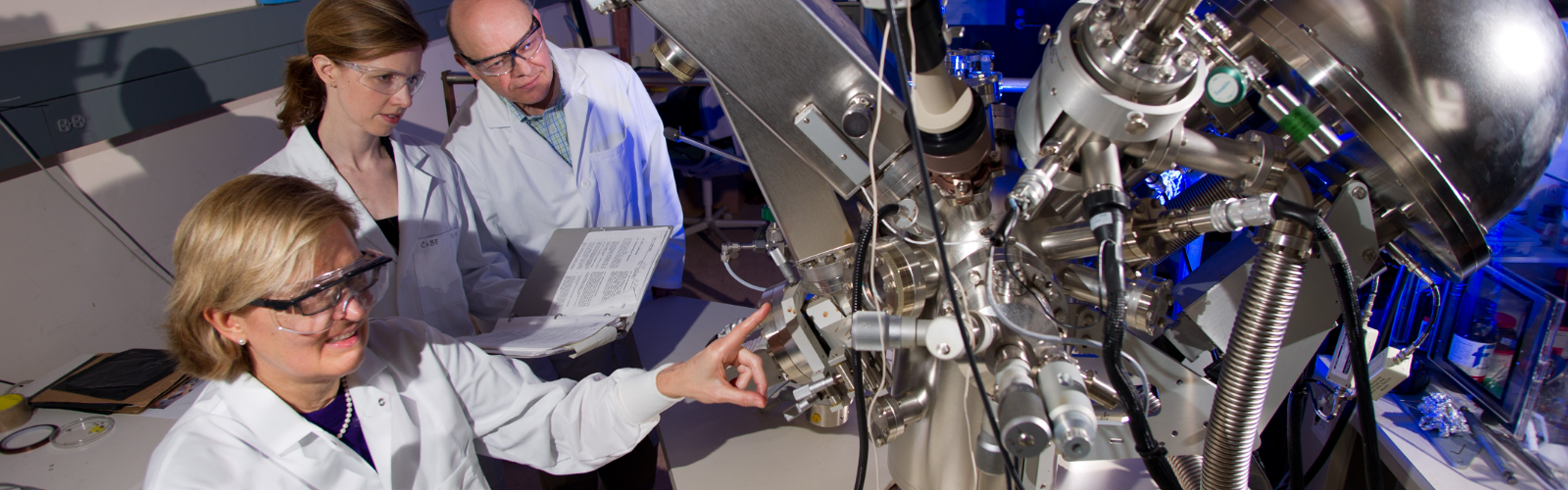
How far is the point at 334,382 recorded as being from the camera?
111cm

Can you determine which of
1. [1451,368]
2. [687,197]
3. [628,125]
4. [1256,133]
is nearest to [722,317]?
[628,125]

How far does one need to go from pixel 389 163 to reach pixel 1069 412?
1549mm

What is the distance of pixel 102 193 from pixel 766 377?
167 centimetres

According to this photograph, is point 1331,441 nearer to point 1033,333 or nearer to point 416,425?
point 1033,333

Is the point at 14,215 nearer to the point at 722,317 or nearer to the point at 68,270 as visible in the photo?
the point at 68,270

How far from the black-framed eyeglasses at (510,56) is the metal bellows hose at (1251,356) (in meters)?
1.54

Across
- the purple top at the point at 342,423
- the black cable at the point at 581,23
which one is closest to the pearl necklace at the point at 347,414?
the purple top at the point at 342,423

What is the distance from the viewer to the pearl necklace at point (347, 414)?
1.11 meters

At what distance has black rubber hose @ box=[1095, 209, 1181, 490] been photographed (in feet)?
2.05

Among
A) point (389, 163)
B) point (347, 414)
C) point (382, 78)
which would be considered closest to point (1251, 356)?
point (347, 414)

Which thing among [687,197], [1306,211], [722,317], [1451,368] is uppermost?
[1306,211]

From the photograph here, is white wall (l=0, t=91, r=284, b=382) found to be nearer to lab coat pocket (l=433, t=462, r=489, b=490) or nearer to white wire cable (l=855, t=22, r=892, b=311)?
lab coat pocket (l=433, t=462, r=489, b=490)

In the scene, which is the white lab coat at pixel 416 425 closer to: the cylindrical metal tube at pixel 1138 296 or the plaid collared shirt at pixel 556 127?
the cylindrical metal tube at pixel 1138 296

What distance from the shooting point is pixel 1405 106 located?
72 cm
